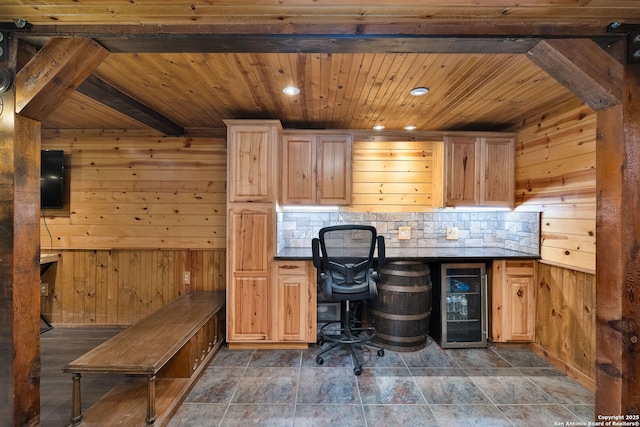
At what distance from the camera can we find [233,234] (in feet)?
9.21

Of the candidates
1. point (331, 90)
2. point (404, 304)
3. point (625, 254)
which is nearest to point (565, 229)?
point (625, 254)

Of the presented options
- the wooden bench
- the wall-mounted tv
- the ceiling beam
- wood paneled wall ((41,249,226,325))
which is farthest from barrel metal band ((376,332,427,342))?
the wall-mounted tv

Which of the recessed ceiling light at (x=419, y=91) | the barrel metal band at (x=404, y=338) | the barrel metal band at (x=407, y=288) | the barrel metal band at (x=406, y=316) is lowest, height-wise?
the barrel metal band at (x=404, y=338)

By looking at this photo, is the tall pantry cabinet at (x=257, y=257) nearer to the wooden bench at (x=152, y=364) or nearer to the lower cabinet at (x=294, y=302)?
the lower cabinet at (x=294, y=302)

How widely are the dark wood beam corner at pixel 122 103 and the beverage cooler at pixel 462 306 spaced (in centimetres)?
322

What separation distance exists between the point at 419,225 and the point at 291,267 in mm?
1670

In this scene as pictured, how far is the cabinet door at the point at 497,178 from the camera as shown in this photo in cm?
317

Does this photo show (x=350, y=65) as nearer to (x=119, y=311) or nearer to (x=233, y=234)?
(x=233, y=234)

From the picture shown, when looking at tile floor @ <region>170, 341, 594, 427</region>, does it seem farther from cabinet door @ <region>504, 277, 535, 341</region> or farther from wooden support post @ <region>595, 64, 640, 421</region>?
wooden support post @ <region>595, 64, 640, 421</region>

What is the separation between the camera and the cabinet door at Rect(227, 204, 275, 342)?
2803 millimetres

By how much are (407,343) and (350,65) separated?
249 cm

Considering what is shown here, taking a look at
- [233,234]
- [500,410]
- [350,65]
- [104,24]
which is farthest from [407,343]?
[104,24]

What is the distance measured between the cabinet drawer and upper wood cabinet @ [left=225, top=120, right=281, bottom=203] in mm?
632

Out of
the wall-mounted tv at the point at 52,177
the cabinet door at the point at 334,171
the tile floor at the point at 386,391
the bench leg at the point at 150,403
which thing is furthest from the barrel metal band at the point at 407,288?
the wall-mounted tv at the point at 52,177
